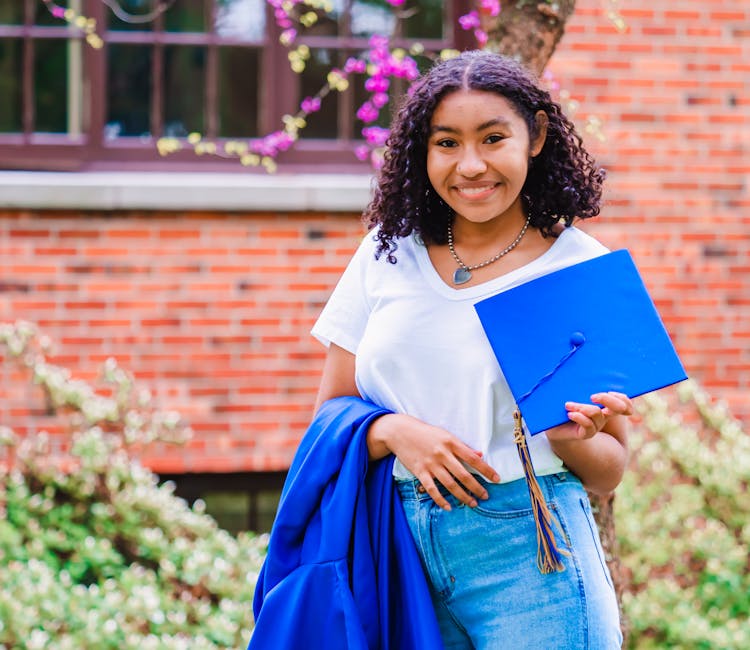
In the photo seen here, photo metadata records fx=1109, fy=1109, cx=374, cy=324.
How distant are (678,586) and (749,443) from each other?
0.79 meters

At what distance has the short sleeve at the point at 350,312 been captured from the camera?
225 cm

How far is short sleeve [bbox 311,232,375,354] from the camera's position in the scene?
2248 mm

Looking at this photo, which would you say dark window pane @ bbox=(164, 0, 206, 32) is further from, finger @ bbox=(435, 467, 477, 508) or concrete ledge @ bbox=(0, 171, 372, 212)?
finger @ bbox=(435, 467, 477, 508)

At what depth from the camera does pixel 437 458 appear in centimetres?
202

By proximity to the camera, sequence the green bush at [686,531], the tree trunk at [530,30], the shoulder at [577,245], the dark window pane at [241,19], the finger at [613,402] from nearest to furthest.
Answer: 1. the finger at [613,402]
2. the shoulder at [577,245]
3. the tree trunk at [530,30]
4. the green bush at [686,531]
5. the dark window pane at [241,19]

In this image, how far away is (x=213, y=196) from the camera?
16.8 feet

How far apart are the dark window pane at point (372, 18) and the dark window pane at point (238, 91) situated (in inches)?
20.0

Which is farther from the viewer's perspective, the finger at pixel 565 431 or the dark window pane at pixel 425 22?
the dark window pane at pixel 425 22

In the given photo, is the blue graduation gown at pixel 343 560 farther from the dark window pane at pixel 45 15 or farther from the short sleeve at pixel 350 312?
the dark window pane at pixel 45 15

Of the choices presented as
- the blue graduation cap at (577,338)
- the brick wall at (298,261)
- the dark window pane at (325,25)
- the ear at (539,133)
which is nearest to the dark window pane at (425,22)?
the dark window pane at (325,25)

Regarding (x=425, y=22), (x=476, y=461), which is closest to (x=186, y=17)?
(x=425, y=22)

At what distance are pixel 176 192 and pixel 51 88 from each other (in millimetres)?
852

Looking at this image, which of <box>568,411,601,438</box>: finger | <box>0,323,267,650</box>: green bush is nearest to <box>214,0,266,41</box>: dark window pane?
<box>0,323,267,650</box>: green bush

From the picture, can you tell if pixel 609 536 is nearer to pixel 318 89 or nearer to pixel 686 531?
pixel 686 531
